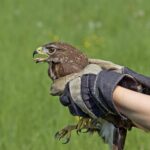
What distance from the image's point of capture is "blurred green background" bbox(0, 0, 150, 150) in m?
4.18

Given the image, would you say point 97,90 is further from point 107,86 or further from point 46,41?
point 46,41

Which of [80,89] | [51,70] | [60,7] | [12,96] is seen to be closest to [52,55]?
[51,70]

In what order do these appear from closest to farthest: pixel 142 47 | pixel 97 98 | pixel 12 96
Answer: pixel 97 98
pixel 12 96
pixel 142 47

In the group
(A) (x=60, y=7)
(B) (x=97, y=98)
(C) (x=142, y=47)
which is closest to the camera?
(B) (x=97, y=98)

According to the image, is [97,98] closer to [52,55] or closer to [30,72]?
[52,55]

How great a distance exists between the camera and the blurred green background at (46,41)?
4.18m

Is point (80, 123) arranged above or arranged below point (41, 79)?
above

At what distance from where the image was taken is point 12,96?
195 inches

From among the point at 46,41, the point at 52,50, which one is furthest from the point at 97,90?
the point at 46,41

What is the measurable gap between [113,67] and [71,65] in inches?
5.6

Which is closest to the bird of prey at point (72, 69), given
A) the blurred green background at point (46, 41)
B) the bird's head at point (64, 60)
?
the bird's head at point (64, 60)

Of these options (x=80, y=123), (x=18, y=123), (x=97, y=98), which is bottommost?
(x=18, y=123)

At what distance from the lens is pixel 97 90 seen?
2.01m

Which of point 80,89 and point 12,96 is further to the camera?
point 12,96
